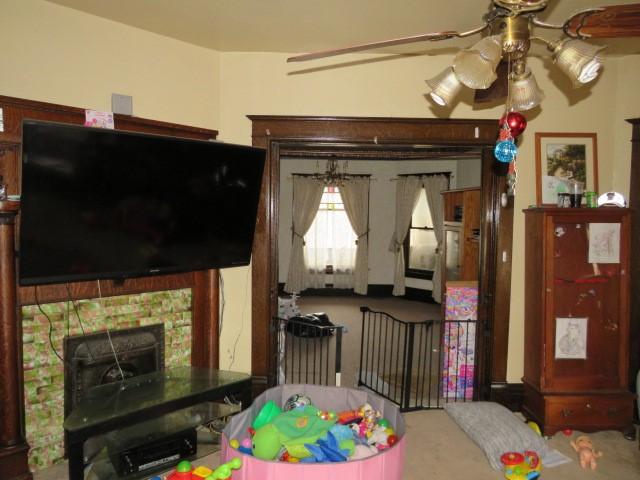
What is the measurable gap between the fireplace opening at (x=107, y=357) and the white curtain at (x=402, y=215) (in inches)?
234

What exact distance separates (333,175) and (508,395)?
16.9ft

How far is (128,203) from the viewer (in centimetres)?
253

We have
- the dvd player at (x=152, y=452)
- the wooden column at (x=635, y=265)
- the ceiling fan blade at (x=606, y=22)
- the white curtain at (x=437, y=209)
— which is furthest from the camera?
the white curtain at (x=437, y=209)

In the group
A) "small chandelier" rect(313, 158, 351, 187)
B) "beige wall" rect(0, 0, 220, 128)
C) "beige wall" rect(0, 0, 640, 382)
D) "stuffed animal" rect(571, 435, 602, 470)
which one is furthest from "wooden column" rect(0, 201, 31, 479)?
"small chandelier" rect(313, 158, 351, 187)

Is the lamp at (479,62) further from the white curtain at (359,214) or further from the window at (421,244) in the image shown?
the white curtain at (359,214)

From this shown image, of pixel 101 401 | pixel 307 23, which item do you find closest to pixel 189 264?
pixel 101 401

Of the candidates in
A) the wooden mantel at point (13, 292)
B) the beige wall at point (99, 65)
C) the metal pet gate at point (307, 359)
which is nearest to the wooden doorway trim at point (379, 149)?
the metal pet gate at point (307, 359)

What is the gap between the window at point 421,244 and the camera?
8.12 metres

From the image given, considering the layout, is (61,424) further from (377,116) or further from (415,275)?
(415,275)

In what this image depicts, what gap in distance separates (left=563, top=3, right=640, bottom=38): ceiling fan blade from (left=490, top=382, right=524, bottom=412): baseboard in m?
2.81

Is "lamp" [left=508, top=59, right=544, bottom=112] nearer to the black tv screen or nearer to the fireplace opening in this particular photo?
the black tv screen

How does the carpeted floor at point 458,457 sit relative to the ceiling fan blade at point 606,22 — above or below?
below

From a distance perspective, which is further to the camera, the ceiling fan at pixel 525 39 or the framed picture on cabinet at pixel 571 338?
the framed picture on cabinet at pixel 571 338

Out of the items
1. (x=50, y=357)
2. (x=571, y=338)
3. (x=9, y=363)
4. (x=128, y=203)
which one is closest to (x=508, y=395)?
(x=571, y=338)
